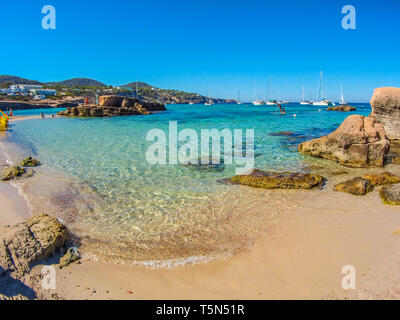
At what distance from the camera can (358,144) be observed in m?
11.2

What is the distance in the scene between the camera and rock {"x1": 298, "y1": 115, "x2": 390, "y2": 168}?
1090 centimetres

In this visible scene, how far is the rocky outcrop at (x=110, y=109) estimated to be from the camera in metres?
51.4

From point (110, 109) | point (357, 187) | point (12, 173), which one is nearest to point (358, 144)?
point (357, 187)

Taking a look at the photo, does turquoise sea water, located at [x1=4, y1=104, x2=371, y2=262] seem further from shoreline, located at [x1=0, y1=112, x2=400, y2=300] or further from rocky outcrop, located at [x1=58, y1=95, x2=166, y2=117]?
rocky outcrop, located at [x1=58, y1=95, x2=166, y2=117]

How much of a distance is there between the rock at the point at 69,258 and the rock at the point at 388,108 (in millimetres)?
18668

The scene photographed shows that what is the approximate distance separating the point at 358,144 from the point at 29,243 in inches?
511

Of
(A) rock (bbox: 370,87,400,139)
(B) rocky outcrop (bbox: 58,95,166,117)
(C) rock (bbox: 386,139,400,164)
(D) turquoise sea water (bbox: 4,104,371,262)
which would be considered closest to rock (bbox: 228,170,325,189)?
(D) turquoise sea water (bbox: 4,104,371,262)

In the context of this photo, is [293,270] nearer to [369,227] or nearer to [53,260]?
[369,227]

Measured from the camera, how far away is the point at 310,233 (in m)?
5.23

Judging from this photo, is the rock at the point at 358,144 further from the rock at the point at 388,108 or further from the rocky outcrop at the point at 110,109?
the rocky outcrop at the point at 110,109

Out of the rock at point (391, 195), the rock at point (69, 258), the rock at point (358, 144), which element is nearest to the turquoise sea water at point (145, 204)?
the rock at point (69, 258)

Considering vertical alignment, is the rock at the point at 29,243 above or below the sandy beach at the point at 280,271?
above

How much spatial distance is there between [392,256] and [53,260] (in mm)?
6348

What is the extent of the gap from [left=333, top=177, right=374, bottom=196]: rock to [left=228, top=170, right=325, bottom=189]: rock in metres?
0.65
